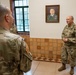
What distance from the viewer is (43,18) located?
3.84 metres

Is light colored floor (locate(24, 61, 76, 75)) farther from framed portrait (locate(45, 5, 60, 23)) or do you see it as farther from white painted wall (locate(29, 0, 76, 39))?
framed portrait (locate(45, 5, 60, 23))

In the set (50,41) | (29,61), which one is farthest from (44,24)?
(29,61)

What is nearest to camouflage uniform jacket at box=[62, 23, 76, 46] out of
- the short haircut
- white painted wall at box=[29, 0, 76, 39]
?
white painted wall at box=[29, 0, 76, 39]

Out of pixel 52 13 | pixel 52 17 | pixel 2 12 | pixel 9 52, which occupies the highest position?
pixel 52 13

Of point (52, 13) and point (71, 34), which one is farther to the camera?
point (52, 13)

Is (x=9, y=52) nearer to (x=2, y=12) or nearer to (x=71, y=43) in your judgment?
(x=2, y=12)

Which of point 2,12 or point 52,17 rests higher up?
point 52,17

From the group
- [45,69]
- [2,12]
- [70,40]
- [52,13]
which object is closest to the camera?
[2,12]

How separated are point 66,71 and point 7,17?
2.55m

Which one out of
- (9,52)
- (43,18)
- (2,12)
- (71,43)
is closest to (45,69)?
(71,43)

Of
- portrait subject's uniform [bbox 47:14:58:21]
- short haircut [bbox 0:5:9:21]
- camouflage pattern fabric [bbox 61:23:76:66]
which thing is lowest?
camouflage pattern fabric [bbox 61:23:76:66]

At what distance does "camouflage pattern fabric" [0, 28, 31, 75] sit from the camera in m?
1.07

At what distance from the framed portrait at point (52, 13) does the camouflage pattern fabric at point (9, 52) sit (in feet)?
9.01

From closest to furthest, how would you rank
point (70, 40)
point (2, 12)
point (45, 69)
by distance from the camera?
point (2, 12) → point (70, 40) → point (45, 69)
